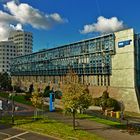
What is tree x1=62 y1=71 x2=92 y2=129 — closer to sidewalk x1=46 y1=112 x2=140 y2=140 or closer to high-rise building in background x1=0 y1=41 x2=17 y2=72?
sidewalk x1=46 y1=112 x2=140 y2=140

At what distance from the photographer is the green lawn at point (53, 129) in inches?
1179

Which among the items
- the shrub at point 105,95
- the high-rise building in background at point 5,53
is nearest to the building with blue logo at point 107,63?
the shrub at point 105,95

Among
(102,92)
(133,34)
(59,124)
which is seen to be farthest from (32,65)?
(59,124)

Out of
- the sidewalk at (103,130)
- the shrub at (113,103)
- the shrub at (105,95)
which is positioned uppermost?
the shrub at (105,95)

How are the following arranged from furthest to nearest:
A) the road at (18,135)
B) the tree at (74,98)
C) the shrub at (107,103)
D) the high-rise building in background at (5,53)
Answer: the high-rise building in background at (5,53), the shrub at (107,103), the tree at (74,98), the road at (18,135)

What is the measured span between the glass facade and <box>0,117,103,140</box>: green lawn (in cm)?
2874

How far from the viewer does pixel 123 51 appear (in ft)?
201

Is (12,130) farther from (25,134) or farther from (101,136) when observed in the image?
(101,136)

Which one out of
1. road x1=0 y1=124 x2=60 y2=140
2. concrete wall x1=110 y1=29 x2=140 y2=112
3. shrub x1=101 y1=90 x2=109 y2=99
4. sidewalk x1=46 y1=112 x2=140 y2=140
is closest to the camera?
sidewalk x1=46 y1=112 x2=140 y2=140

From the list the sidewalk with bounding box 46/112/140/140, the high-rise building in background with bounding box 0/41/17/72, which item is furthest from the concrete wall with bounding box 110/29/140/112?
the high-rise building in background with bounding box 0/41/17/72

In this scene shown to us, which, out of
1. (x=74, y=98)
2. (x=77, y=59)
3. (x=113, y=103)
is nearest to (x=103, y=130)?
(x=74, y=98)

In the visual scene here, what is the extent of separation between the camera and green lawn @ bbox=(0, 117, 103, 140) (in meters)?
30.0

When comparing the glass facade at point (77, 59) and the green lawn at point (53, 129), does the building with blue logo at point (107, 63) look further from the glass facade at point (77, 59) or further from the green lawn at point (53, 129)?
the green lawn at point (53, 129)

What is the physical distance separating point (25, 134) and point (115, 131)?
415 inches
